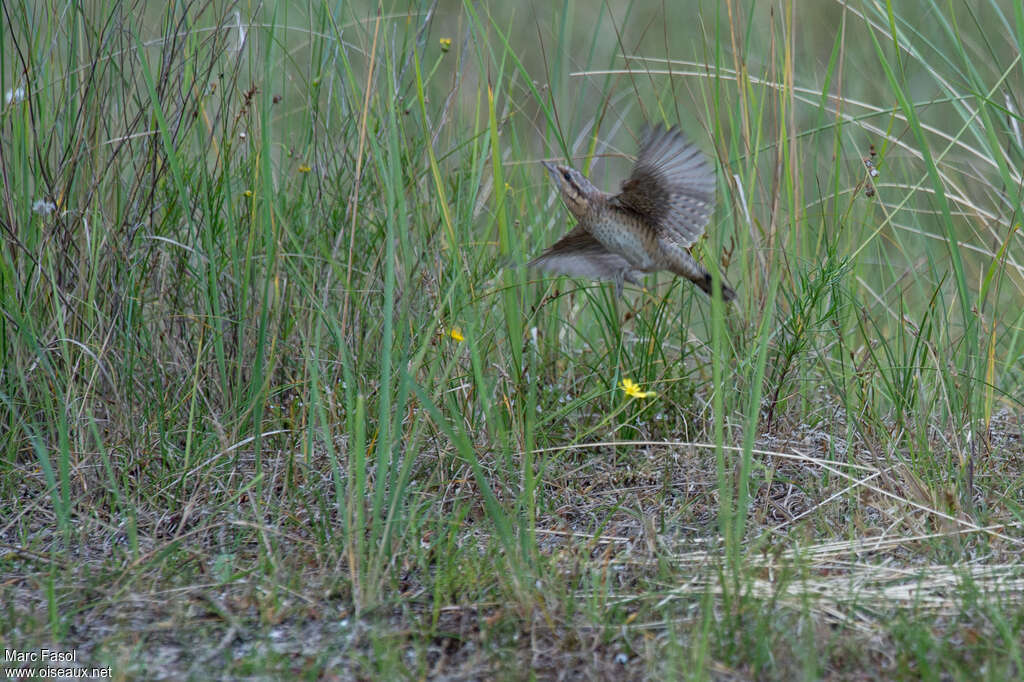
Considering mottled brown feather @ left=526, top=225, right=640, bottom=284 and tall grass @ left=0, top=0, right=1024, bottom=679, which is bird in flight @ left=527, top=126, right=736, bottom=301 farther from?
tall grass @ left=0, top=0, right=1024, bottom=679

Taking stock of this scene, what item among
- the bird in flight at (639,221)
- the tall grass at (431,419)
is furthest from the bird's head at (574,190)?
the tall grass at (431,419)

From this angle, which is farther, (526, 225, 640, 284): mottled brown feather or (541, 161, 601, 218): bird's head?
(526, 225, 640, 284): mottled brown feather

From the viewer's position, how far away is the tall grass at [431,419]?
6.06 feet

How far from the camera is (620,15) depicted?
6875 mm

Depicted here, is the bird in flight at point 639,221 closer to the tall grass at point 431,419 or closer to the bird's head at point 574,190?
the bird's head at point 574,190

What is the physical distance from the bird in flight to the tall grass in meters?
0.12

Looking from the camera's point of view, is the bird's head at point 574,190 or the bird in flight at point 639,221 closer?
the bird in flight at point 639,221

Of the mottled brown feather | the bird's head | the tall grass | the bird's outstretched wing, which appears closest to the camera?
the tall grass

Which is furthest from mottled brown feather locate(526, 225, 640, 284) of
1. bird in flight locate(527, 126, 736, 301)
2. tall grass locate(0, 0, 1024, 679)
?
tall grass locate(0, 0, 1024, 679)

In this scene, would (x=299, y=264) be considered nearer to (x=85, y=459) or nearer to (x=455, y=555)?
(x=85, y=459)

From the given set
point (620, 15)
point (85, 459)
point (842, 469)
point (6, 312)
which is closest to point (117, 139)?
point (6, 312)

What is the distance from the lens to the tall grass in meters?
1.85

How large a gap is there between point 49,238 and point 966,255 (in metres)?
3.75

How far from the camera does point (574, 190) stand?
94.4 inches
